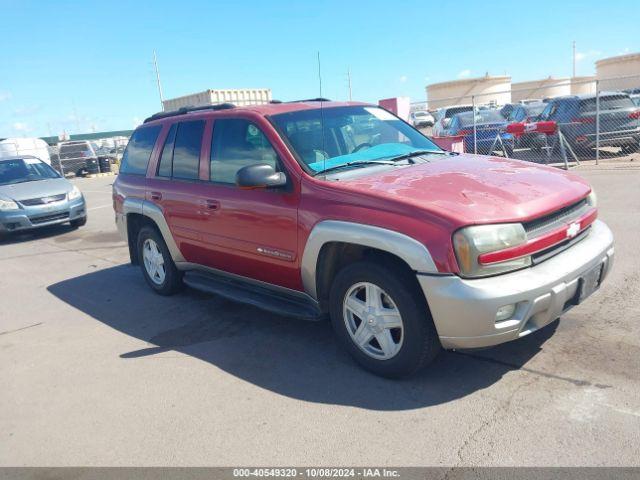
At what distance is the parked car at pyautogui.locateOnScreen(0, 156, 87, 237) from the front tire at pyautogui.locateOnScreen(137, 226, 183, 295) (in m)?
5.09

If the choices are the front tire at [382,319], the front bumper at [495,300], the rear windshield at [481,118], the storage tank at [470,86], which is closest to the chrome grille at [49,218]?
the front tire at [382,319]

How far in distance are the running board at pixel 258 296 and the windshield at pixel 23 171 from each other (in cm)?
749

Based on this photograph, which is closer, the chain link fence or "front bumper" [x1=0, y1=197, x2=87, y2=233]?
"front bumper" [x1=0, y1=197, x2=87, y2=233]

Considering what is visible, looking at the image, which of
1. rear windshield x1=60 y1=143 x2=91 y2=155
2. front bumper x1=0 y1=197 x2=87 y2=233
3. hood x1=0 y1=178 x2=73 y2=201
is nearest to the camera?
front bumper x1=0 y1=197 x2=87 y2=233

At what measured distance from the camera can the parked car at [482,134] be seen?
14078 mm

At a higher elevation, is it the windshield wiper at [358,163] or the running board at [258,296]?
the windshield wiper at [358,163]

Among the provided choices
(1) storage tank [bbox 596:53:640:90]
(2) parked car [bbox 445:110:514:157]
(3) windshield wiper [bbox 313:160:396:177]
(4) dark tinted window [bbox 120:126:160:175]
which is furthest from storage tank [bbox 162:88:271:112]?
(1) storage tank [bbox 596:53:640:90]

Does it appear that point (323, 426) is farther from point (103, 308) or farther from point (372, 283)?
point (103, 308)

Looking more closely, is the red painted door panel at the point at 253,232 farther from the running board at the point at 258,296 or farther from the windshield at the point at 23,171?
the windshield at the point at 23,171

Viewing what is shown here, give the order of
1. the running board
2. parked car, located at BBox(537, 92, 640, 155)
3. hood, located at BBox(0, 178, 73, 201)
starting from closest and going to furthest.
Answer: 1. the running board
2. hood, located at BBox(0, 178, 73, 201)
3. parked car, located at BBox(537, 92, 640, 155)

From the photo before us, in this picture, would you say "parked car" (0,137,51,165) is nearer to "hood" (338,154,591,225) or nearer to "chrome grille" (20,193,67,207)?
"chrome grille" (20,193,67,207)

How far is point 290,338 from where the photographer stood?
4551 millimetres

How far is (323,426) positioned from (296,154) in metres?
1.99

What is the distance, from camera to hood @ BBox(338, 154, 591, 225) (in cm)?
321
